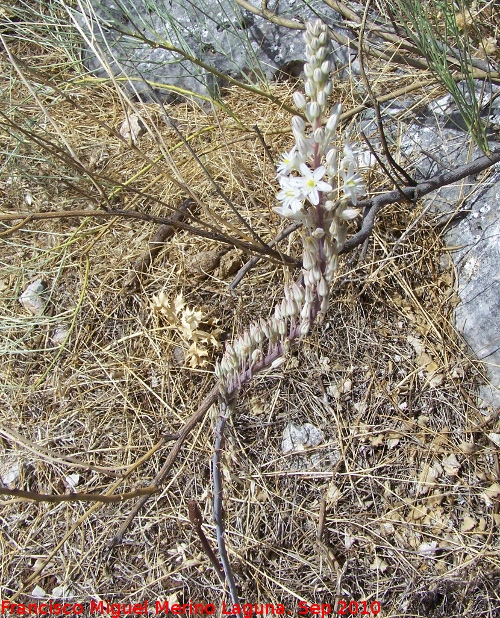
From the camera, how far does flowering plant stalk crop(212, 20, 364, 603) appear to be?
107 centimetres

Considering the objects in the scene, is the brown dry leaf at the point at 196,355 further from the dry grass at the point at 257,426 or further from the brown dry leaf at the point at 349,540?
the brown dry leaf at the point at 349,540

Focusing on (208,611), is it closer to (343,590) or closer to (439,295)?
(343,590)

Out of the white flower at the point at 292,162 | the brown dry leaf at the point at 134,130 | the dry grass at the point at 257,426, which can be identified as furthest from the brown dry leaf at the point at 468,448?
the brown dry leaf at the point at 134,130

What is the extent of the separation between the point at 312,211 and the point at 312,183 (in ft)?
0.24

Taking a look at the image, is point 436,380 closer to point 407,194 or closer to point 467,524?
point 467,524

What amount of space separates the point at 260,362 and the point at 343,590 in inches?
44.1

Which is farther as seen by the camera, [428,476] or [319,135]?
[428,476]

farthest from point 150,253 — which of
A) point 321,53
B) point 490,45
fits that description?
point 490,45

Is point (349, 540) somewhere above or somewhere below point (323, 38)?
below

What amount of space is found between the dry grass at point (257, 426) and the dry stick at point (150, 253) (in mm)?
39

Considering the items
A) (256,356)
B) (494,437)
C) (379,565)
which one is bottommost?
(379,565)

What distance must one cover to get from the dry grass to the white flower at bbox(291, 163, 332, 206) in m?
0.79

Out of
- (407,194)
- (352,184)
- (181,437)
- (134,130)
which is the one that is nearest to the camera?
(352,184)

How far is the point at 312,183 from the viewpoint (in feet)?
3.51
